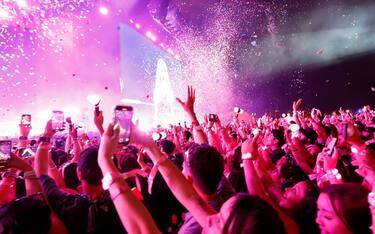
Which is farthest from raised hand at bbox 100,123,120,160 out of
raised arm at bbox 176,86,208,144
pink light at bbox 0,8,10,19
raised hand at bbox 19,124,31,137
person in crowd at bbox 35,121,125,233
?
pink light at bbox 0,8,10,19

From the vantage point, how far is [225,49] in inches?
947

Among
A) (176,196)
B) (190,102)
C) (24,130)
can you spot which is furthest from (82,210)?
(24,130)

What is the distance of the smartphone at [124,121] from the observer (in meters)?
1.81

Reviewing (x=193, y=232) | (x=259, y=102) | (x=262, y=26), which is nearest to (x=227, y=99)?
(x=259, y=102)

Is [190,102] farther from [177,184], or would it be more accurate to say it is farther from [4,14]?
[4,14]

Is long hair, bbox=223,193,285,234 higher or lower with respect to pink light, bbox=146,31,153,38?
lower

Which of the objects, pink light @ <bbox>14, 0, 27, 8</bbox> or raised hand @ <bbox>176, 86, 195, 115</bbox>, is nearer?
raised hand @ <bbox>176, 86, 195, 115</bbox>

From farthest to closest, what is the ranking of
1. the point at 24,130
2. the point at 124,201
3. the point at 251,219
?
the point at 24,130
the point at 124,201
the point at 251,219

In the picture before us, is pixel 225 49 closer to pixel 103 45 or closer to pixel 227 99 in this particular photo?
pixel 227 99

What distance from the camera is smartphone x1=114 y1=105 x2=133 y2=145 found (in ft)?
5.95

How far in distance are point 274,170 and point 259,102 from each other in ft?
63.8

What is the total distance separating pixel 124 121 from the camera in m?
1.87

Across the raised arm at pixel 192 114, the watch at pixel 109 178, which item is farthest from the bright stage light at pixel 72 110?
the watch at pixel 109 178

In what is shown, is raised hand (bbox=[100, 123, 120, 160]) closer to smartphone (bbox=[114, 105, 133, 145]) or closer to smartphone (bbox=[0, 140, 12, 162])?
smartphone (bbox=[114, 105, 133, 145])
